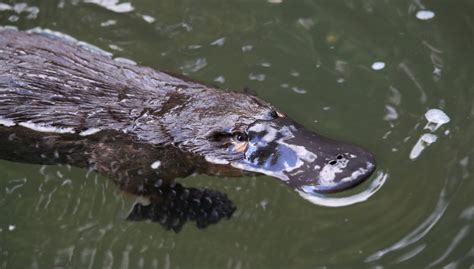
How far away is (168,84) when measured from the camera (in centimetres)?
355

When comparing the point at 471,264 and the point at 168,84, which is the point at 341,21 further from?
the point at 471,264

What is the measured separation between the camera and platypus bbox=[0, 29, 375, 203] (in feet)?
11.0

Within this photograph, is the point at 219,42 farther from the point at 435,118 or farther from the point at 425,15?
the point at 435,118

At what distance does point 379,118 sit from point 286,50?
804 millimetres

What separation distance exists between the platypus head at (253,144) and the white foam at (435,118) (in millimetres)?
663

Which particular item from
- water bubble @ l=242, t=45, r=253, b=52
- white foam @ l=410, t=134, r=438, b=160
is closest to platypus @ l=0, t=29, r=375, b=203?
white foam @ l=410, t=134, r=438, b=160

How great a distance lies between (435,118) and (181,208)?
4.81 ft

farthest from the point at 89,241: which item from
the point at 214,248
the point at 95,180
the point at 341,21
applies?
the point at 341,21

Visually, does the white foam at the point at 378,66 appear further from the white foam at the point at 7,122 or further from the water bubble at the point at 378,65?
the white foam at the point at 7,122

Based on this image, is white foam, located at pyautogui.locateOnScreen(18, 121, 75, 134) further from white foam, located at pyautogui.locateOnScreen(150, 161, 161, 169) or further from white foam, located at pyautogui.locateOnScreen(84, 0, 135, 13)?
white foam, located at pyautogui.locateOnScreen(84, 0, 135, 13)

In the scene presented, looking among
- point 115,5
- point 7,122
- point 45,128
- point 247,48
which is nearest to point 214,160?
point 45,128

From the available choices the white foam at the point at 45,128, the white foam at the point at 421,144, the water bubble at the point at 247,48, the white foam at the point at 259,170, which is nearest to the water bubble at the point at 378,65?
the white foam at the point at 421,144

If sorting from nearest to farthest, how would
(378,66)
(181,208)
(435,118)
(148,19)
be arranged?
(181,208), (435,118), (378,66), (148,19)

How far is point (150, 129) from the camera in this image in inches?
134
